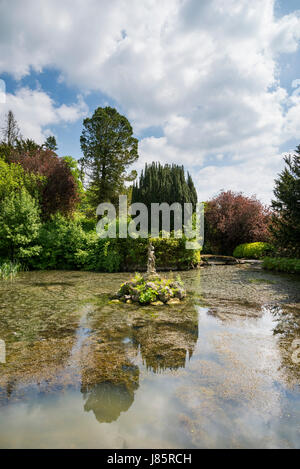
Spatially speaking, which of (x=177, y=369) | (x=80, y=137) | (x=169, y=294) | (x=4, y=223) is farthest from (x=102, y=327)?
(x=80, y=137)

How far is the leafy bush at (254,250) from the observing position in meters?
16.0

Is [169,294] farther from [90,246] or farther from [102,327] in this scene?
[90,246]

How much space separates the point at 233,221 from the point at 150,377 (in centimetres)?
1643

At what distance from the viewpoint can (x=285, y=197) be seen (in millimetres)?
10977

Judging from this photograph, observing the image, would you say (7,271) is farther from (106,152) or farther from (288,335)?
(106,152)

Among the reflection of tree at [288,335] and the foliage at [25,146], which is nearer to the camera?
the reflection of tree at [288,335]

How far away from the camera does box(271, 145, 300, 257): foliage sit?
1074 centimetres

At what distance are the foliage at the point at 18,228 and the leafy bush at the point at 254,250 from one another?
1203cm

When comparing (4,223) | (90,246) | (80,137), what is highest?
(80,137)

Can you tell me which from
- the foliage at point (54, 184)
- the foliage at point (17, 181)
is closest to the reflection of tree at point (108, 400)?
the foliage at point (17, 181)

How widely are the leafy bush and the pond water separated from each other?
10929 millimetres

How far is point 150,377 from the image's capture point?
9.43 feet

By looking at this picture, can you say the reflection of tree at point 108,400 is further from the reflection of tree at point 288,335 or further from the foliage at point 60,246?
the foliage at point 60,246
